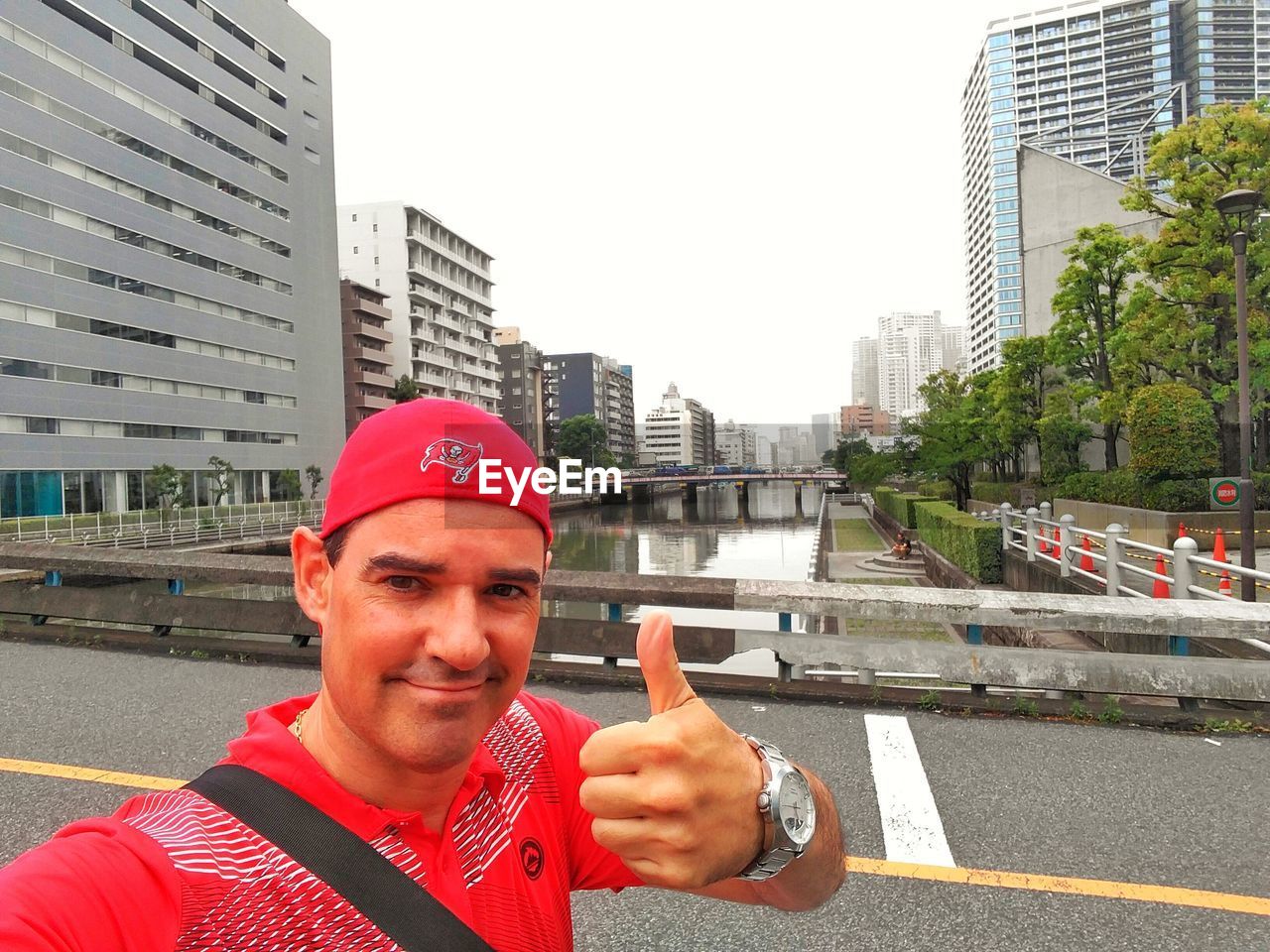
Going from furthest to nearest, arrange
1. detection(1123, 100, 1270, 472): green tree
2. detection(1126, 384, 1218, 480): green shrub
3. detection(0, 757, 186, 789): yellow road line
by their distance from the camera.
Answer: detection(1123, 100, 1270, 472): green tree
detection(1126, 384, 1218, 480): green shrub
detection(0, 757, 186, 789): yellow road line

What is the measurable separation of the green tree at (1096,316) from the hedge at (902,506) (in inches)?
376

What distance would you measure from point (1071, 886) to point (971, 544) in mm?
18630

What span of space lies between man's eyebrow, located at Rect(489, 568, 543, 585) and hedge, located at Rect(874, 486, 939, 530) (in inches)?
1510

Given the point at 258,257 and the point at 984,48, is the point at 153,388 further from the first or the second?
the point at 984,48

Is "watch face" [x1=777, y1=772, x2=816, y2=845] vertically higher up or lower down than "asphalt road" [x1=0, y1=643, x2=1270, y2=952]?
higher up

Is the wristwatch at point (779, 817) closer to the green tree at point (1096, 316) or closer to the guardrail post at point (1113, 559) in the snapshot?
the guardrail post at point (1113, 559)

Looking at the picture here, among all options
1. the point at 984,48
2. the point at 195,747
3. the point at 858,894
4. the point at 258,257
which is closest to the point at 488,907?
the point at 858,894

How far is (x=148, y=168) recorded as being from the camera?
48000 mm

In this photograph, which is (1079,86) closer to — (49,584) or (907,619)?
(907,619)

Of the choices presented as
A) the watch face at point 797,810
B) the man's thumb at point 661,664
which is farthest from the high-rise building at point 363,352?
the man's thumb at point 661,664

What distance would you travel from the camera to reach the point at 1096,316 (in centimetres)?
2956

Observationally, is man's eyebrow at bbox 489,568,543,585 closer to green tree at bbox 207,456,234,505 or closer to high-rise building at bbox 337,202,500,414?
green tree at bbox 207,456,234,505

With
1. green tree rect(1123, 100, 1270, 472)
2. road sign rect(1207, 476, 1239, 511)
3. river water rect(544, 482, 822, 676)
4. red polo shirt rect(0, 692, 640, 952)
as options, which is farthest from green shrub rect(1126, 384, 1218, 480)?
red polo shirt rect(0, 692, 640, 952)

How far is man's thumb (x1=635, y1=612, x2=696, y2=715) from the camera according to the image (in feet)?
4.11
